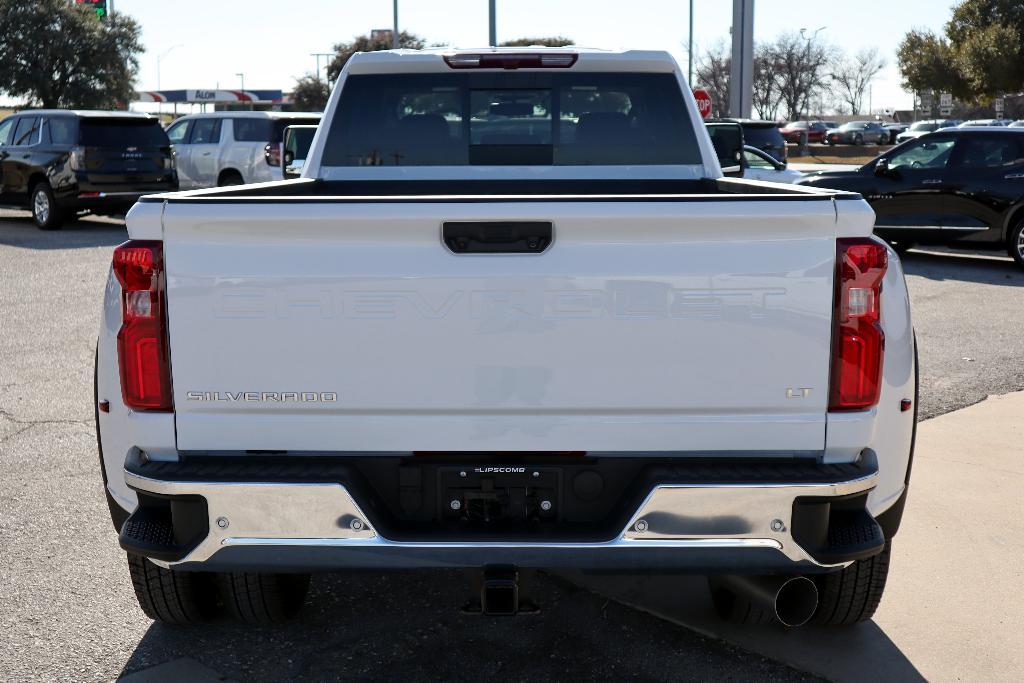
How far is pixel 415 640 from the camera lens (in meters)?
4.00

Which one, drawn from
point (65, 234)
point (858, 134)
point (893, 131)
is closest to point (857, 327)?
point (65, 234)

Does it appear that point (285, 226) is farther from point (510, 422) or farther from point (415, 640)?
point (415, 640)

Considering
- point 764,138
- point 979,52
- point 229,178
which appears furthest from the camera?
point 979,52

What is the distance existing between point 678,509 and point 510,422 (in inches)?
19.5

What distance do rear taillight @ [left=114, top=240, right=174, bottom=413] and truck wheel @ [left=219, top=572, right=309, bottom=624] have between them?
0.88m

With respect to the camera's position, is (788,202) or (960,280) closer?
(788,202)

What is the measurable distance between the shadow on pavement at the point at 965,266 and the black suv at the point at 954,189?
292 millimetres

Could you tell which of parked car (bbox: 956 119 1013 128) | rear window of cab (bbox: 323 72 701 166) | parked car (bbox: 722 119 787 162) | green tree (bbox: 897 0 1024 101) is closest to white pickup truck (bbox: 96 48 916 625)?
rear window of cab (bbox: 323 72 701 166)

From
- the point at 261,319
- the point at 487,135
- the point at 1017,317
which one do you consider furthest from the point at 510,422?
the point at 1017,317

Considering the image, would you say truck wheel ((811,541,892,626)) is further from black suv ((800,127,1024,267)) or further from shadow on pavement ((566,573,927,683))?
black suv ((800,127,1024,267))

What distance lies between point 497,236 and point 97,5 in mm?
40605

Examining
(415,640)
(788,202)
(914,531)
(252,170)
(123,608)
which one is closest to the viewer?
(788,202)

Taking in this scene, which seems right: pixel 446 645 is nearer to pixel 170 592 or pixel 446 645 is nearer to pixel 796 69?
pixel 170 592

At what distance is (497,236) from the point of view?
3.10 m
